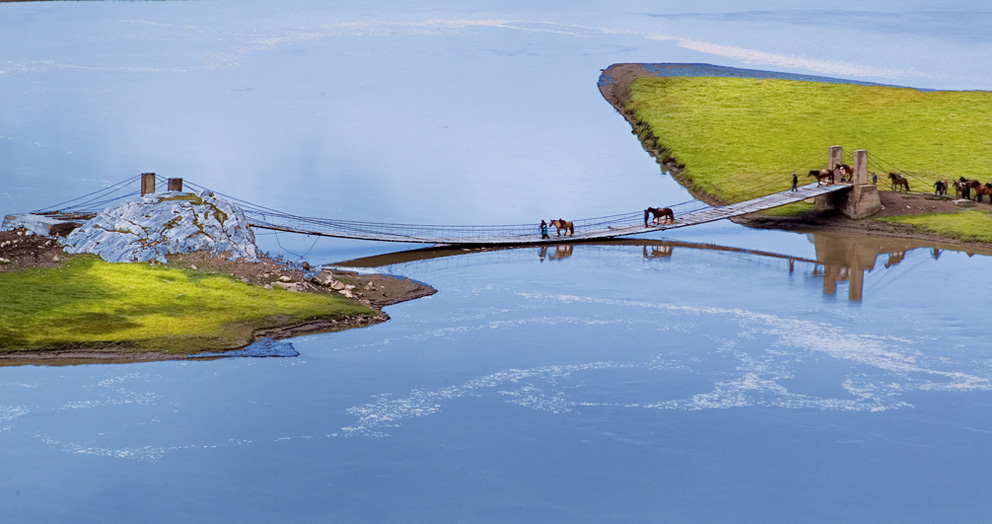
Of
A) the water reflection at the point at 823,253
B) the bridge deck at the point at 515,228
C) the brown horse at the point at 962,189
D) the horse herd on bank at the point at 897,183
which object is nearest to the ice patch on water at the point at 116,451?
the water reflection at the point at 823,253

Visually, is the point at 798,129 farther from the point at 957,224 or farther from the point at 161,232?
the point at 161,232

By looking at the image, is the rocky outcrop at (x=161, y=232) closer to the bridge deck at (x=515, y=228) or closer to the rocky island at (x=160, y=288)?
the rocky island at (x=160, y=288)

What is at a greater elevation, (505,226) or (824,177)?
(824,177)

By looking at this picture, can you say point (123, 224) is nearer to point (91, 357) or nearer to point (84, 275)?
point (84, 275)

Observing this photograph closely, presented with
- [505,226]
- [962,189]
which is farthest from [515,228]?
[962,189]

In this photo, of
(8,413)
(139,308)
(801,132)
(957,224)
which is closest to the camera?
(8,413)

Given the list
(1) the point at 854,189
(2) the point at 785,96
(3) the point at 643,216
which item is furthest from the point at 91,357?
(2) the point at 785,96

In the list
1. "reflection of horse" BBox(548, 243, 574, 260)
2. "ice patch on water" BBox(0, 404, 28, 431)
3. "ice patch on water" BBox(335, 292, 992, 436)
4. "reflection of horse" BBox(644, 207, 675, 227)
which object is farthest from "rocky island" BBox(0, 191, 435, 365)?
"reflection of horse" BBox(644, 207, 675, 227)
